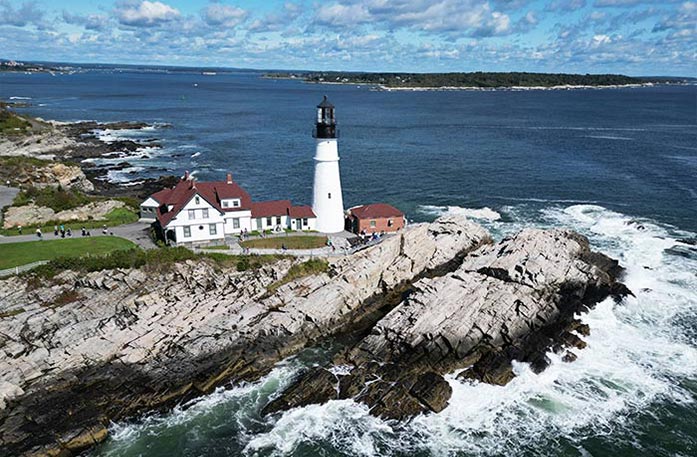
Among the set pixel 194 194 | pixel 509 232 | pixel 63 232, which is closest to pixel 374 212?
pixel 194 194

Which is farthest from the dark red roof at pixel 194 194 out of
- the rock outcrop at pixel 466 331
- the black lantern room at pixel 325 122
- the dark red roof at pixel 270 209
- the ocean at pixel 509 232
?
the rock outcrop at pixel 466 331

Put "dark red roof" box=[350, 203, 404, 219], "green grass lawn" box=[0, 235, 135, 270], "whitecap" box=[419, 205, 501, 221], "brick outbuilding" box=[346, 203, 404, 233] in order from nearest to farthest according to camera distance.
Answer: "green grass lawn" box=[0, 235, 135, 270] < "brick outbuilding" box=[346, 203, 404, 233] < "dark red roof" box=[350, 203, 404, 219] < "whitecap" box=[419, 205, 501, 221]

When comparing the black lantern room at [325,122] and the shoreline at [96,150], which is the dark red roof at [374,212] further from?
the shoreline at [96,150]

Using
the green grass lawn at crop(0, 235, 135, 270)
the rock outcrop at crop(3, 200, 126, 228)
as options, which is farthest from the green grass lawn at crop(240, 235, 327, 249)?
the rock outcrop at crop(3, 200, 126, 228)

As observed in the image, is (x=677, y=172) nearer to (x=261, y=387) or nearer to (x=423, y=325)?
(x=423, y=325)

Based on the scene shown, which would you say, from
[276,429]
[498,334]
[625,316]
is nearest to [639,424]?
[498,334]

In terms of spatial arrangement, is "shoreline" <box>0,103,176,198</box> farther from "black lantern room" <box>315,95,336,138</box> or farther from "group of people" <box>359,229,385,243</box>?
"group of people" <box>359,229,385,243</box>

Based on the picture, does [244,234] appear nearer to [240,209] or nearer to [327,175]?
[240,209]
